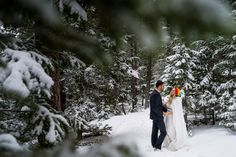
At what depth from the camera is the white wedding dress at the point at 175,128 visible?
10.4 m

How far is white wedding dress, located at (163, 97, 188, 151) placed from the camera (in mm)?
10422

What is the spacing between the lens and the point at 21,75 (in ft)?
8.85

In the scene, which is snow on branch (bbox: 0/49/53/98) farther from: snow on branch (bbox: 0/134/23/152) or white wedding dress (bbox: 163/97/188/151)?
white wedding dress (bbox: 163/97/188/151)

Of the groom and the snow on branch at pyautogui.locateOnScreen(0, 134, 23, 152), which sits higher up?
the groom

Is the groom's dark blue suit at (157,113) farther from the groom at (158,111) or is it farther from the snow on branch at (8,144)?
the snow on branch at (8,144)

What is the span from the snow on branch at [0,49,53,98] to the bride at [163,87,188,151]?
7.89 metres

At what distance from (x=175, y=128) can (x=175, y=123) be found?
5.7 inches

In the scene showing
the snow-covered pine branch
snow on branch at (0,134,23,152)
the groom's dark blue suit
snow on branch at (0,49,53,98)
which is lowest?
snow on branch at (0,134,23,152)

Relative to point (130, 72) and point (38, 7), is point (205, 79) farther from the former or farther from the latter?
point (38, 7)

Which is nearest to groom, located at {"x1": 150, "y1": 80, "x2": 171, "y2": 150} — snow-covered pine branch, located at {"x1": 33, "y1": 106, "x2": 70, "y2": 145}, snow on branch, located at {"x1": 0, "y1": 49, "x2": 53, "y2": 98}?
snow-covered pine branch, located at {"x1": 33, "y1": 106, "x2": 70, "y2": 145}

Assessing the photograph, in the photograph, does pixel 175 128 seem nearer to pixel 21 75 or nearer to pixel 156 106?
pixel 156 106

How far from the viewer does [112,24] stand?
1.46 m

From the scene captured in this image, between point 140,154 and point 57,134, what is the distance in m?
1.88

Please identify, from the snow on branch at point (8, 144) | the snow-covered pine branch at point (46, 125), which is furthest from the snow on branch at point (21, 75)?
the snow-covered pine branch at point (46, 125)
